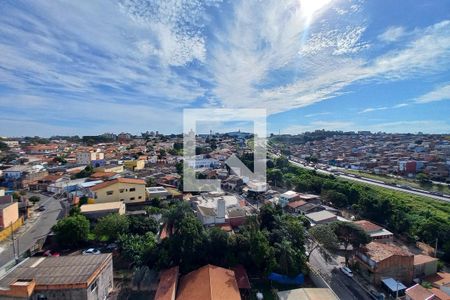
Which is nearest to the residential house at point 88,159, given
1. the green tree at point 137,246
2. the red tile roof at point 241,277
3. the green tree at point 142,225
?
the green tree at point 142,225

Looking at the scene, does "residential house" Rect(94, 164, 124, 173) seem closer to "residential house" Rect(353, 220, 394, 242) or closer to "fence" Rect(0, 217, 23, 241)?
A: "fence" Rect(0, 217, 23, 241)

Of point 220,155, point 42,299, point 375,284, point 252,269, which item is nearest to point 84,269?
point 42,299

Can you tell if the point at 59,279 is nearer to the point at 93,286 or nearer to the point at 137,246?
the point at 93,286

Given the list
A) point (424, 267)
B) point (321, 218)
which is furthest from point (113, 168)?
point (424, 267)

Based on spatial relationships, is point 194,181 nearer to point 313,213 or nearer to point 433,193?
point 313,213

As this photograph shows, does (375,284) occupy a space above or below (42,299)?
below

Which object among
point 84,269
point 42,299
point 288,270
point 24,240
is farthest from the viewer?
point 24,240

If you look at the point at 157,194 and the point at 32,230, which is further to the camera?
the point at 157,194

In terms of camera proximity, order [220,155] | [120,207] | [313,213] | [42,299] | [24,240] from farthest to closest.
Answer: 1. [220,155]
2. [313,213]
3. [120,207]
4. [24,240]
5. [42,299]
